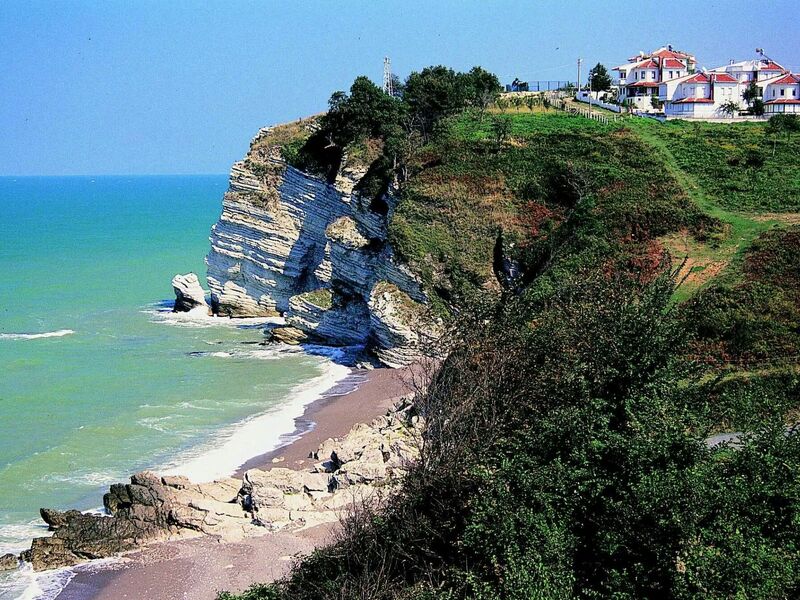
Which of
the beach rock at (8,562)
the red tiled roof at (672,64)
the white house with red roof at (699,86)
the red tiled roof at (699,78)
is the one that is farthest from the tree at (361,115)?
the beach rock at (8,562)

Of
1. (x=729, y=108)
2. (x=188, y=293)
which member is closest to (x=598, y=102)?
(x=729, y=108)

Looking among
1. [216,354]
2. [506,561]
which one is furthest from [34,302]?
[506,561]

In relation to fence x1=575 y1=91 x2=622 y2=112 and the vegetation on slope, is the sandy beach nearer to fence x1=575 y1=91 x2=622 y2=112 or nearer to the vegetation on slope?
the vegetation on slope

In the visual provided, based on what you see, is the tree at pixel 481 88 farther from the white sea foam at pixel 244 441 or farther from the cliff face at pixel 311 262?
the white sea foam at pixel 244 441

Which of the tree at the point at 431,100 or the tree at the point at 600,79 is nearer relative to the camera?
the tree at the point at 431,100

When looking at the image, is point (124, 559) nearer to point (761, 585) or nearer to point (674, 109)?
point (761, 585)
